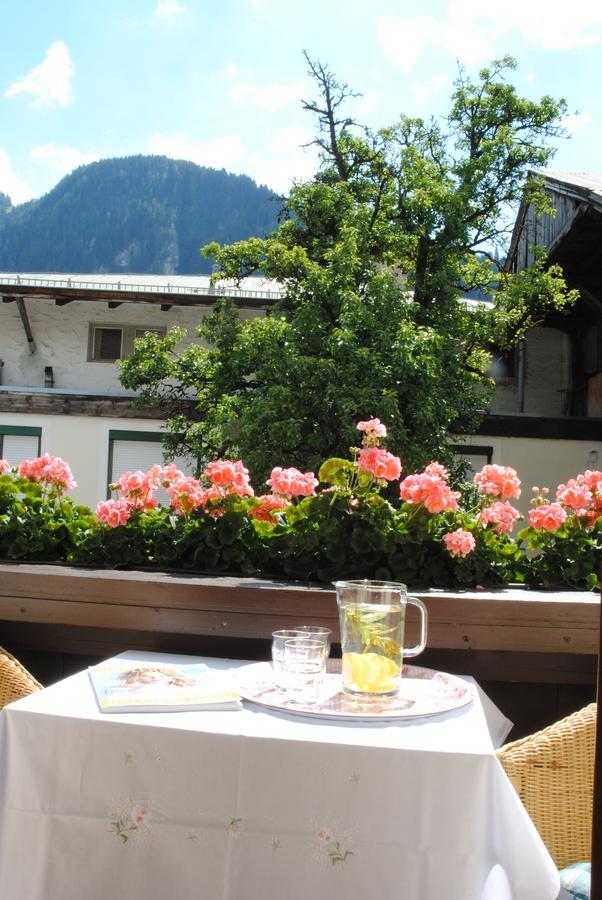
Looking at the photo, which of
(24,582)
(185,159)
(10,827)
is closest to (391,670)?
(10,827)

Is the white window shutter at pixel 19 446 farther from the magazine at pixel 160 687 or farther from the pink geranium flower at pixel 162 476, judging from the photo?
the magazine at pixel 160 687

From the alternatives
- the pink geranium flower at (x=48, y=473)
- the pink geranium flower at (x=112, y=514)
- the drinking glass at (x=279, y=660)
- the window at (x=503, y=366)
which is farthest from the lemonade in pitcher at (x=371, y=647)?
the window at (x=503, y=366)

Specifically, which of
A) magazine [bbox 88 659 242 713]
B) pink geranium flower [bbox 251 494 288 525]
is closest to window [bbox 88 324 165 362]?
pink geranium flower [bbox 251 494 288 525]

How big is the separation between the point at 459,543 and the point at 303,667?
1.00m

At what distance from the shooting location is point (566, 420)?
13.6m

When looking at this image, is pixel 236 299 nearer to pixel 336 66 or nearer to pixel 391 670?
pixel 336 66

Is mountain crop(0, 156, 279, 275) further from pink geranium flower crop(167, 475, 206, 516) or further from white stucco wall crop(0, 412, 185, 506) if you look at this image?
pink geranium flower crop(167, 475, 206, 516)

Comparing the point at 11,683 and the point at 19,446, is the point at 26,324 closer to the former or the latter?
the point at 19,446

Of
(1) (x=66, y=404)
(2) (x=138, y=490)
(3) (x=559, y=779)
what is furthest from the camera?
(1) (x=66, y=404)

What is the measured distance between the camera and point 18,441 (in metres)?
14.3

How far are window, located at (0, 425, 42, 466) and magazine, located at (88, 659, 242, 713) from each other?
13043mm

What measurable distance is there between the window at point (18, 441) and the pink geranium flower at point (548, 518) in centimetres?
1255

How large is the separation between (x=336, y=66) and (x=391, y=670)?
47.6ft

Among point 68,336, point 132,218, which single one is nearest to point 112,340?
point 68,336
